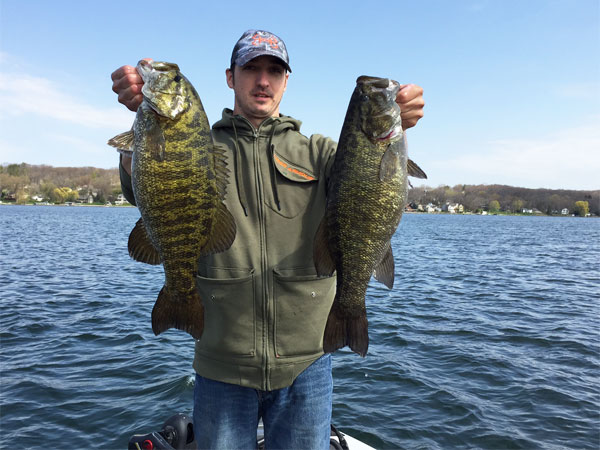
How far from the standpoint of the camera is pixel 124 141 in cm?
276

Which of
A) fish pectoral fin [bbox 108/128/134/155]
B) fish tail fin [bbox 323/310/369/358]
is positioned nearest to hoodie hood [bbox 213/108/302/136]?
fish pectoral fin [bbox 108/128/134/155]

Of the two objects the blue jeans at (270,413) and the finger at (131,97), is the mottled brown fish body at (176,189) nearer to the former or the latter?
the finger at (131,97)

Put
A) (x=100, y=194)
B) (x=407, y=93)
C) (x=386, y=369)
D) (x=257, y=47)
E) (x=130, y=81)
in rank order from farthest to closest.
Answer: (x=100, y=194), (x=386, y=369), (x=257, y=47), (x=407, y=93), (x=130, y=81)

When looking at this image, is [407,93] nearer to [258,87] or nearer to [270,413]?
[258,87]

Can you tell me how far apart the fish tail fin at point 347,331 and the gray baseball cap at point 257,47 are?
6.42 ft

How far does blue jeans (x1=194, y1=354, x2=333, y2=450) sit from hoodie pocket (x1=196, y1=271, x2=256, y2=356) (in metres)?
0.30

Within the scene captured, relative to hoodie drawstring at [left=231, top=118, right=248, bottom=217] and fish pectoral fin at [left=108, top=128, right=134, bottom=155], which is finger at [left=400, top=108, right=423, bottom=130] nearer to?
hoodie drawstring at [left=231, top=118, right=248, bottom=217]

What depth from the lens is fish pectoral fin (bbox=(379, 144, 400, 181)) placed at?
302cm

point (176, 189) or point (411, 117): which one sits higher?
point (411, 117)

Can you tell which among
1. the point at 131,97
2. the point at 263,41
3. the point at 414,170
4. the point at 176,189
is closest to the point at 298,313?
the point at 176,189

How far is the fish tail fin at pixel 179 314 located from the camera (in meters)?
2.90

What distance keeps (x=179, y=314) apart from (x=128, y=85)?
5.14ft

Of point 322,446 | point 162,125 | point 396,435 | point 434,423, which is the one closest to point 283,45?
point 162,125

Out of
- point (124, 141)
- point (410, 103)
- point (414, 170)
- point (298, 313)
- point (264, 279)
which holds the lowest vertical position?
point (298, 313)
